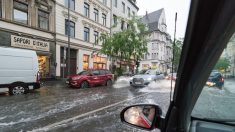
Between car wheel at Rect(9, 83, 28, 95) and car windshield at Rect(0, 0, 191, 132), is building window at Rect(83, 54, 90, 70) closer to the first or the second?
car windshield at Rect(0, 0, 191, 132)

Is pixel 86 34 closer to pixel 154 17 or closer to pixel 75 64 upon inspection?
pixel 75 64

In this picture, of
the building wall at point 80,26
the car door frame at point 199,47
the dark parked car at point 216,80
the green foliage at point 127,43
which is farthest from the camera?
the green foliage at point 127,43

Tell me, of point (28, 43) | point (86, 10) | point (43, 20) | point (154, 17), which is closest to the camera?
point (154, 17)

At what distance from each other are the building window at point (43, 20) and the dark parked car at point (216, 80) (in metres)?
22.0

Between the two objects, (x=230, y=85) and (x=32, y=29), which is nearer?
(x=230, y=85)

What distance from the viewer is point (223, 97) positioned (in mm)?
1585

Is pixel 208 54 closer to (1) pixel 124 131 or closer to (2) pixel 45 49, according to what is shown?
(1) pixel 124 131

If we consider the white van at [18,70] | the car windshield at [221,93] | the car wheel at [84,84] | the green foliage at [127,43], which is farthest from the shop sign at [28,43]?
the car windshield at [221,93]

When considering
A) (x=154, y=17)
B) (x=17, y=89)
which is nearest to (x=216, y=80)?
(x=154, y=17)

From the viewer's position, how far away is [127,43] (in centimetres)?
2728

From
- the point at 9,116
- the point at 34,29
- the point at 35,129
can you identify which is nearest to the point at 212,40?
the point at 35,129

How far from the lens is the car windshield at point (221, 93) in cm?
127

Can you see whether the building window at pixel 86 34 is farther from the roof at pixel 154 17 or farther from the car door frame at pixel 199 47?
the car door frame at pixel 199 47

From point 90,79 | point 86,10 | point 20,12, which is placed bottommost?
point 90,79
